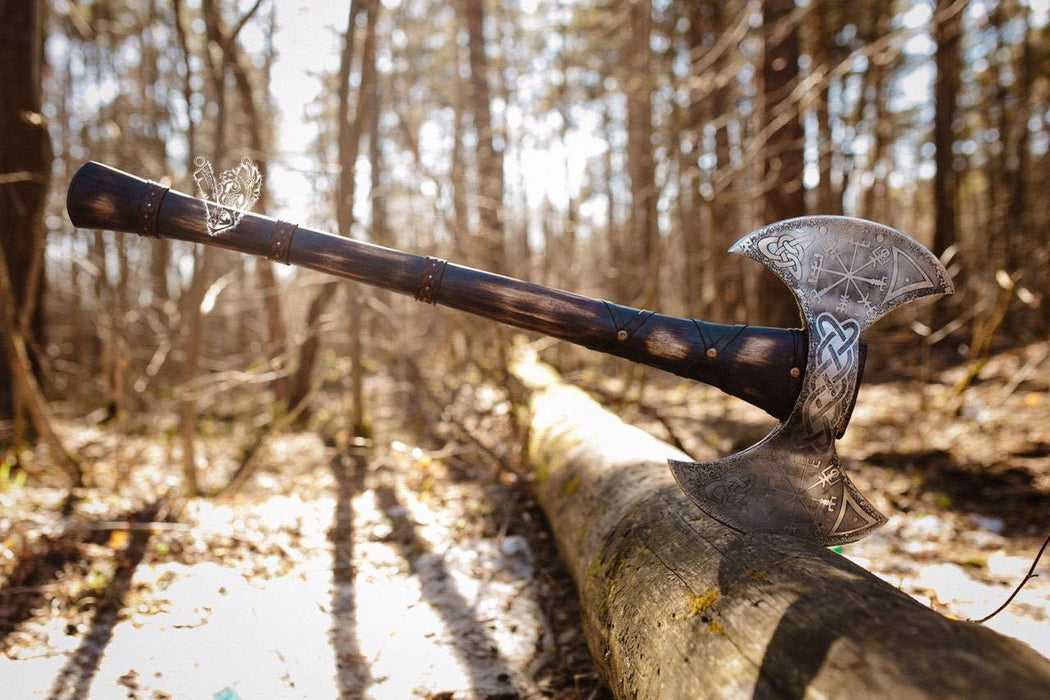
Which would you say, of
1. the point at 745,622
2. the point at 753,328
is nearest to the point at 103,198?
the point at 753,328

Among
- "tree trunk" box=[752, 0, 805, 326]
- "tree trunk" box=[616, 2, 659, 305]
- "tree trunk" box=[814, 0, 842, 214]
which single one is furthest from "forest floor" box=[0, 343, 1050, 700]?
"tree trunk" box=[814, 0, 842, 214]

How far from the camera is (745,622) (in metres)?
1.38

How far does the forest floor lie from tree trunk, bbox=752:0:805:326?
1.82 meters

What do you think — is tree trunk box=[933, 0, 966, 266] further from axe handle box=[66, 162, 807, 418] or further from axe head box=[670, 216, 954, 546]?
axe handle box=[66, 162, 807, 418]

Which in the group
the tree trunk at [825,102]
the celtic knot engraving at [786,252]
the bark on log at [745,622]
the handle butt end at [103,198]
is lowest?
the bark on log at [745,622]

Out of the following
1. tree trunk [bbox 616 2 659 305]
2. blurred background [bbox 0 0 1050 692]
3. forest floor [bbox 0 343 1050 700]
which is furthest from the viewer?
tree trunk [bbox 616 2 659 305]

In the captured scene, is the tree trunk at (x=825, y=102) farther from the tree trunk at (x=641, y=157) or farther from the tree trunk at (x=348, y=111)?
the tree trunk at (x=348, y=111)

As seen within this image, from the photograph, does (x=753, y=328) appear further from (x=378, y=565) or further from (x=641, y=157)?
(x=641, y=157)

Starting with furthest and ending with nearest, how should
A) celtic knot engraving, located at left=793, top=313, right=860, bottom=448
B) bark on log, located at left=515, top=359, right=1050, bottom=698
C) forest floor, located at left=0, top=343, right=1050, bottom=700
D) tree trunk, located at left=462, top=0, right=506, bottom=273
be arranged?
tree trunk, located at left=462, top=0, right=506, bottom=273 < forest floor, located at left=0, top=343, right=1050, bottom=700 < celtic knot engraving, located at left=793, top=313, right=860, bottom=448 < bark on log, located at left=515, top=359, right=1050, bottom=698

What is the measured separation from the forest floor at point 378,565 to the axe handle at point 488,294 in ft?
3.76

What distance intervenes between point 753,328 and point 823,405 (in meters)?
0.31

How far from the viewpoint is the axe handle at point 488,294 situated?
1843 mm

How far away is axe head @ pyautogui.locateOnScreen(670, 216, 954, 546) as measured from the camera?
1772mm

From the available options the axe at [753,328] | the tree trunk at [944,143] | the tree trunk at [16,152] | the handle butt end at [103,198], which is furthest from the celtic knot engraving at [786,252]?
the tree trunk at [944,143]
